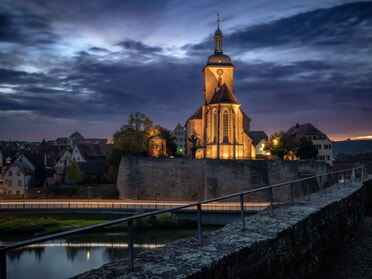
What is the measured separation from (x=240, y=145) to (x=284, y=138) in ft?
27.2

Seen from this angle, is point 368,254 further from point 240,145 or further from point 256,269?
point 240,145

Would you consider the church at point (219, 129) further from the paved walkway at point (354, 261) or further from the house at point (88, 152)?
the paved walkway at point (354, 261)

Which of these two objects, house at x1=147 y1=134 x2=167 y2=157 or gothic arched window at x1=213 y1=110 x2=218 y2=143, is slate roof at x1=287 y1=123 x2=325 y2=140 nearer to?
gothic arched window at x1=213 y1=110 x2=218 y2=143

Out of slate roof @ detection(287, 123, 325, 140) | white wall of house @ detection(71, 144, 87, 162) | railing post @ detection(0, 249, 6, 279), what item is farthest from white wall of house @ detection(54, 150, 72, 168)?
railing post @ detection(0, 249, 6, 279)

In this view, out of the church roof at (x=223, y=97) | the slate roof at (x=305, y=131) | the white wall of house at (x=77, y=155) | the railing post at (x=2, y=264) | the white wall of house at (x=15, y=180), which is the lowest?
the white wall of house at (x=15, y=180)

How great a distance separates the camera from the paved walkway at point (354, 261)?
7259 millimetres

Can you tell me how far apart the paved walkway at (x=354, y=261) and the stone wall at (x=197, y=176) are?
3295cm

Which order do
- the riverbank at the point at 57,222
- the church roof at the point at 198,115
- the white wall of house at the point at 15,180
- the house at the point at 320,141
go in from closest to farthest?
the riverbank at the point at 57,222
the white wall of house at the point at 15,180
the church roof at the point at 198,115
the house at the point at 320,141

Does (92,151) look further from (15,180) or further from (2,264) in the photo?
(2,264)

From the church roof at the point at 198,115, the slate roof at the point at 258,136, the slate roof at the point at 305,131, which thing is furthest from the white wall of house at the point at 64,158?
the slate roof at the point at 305,131

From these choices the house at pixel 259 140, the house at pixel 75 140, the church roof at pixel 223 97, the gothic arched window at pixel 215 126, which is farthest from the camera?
the house at pixel 75 140

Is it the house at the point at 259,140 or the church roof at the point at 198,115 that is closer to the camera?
the church roof at the point at 198,115

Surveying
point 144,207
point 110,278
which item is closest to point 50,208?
point 144,207

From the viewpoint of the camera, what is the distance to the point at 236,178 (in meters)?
43.1
